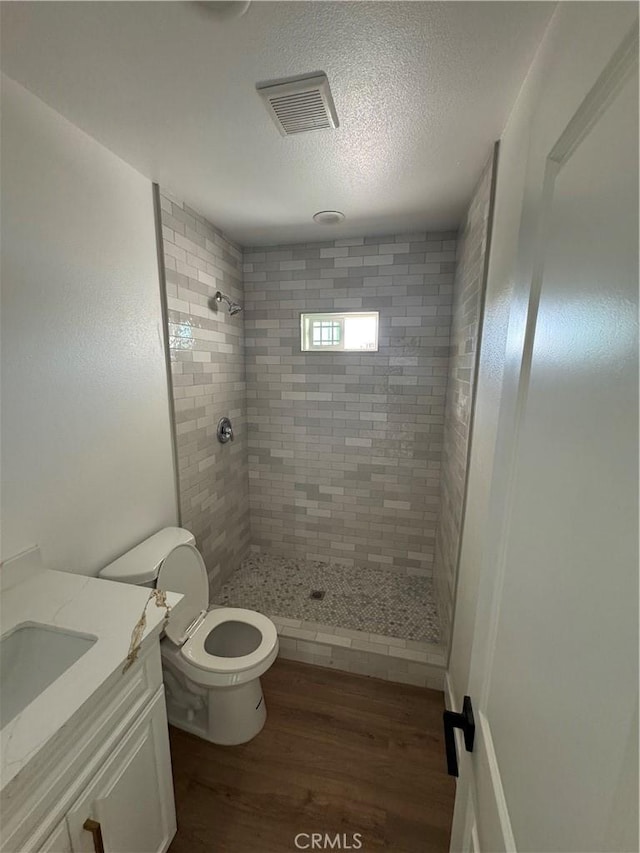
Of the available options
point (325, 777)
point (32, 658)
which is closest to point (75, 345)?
point (32, 658)

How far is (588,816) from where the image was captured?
31 centimetres

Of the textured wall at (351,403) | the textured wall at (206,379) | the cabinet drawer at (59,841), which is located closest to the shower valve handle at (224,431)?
the textured wall at (206,379)

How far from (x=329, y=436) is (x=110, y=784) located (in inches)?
76.3

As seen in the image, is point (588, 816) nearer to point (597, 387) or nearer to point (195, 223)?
point (597, 387)

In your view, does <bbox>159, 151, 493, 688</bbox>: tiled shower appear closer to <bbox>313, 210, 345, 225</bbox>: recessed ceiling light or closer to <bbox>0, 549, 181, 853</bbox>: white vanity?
<bbox>313, 210, 345, 225</bbox>: recessed ceiling light

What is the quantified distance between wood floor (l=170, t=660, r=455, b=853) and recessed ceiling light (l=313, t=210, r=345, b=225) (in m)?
2.58

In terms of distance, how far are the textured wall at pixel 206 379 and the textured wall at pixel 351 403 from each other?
0.18 meters

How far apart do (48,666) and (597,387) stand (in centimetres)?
142

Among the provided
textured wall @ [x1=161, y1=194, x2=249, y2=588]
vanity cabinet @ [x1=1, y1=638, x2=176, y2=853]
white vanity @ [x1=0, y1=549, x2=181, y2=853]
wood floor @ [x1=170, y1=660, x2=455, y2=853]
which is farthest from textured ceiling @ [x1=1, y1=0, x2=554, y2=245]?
wood floor @ [x1=170, y1=660, x2=455, y2=853]

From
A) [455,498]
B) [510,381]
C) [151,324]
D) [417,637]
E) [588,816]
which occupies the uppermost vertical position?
[151,324]

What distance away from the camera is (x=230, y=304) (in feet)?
7.36

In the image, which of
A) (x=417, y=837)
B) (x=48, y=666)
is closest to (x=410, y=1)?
(x=48, y=666)

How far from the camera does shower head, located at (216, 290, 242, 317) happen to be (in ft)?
6.93

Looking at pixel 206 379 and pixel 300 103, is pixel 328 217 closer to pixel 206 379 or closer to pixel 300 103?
pixel 300 103
